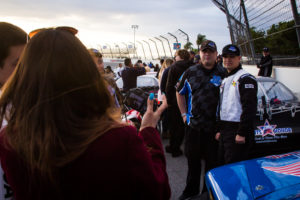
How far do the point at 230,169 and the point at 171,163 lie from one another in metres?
2.32

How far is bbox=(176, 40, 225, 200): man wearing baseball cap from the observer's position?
2.95 meters

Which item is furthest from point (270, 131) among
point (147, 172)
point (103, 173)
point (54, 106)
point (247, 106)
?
point (54, 106)

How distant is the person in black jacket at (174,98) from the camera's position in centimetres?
428

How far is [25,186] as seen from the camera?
3.01ft

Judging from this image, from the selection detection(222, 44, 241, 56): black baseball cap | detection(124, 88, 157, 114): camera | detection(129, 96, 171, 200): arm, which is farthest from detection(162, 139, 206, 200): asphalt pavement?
detection(129, 96, 171, 200): arm

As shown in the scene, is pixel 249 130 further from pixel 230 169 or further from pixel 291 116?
pixel 291 116

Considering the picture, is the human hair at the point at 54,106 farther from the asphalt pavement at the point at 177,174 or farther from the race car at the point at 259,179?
the asphalt pavement at the point at 177,174

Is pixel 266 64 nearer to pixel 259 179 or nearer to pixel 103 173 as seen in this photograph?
pixel 259 179

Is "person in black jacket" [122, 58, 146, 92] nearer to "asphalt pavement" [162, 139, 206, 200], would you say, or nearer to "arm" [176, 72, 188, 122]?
"asphalt pavement" [162, 139, 206, 200]

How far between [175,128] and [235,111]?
92.5 inches

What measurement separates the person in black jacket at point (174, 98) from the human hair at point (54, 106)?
11.1 ft

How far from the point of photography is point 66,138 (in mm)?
896

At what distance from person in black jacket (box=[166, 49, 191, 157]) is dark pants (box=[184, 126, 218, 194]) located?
1.30 metres

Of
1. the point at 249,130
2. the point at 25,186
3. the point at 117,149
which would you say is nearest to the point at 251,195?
the point at 249,130
